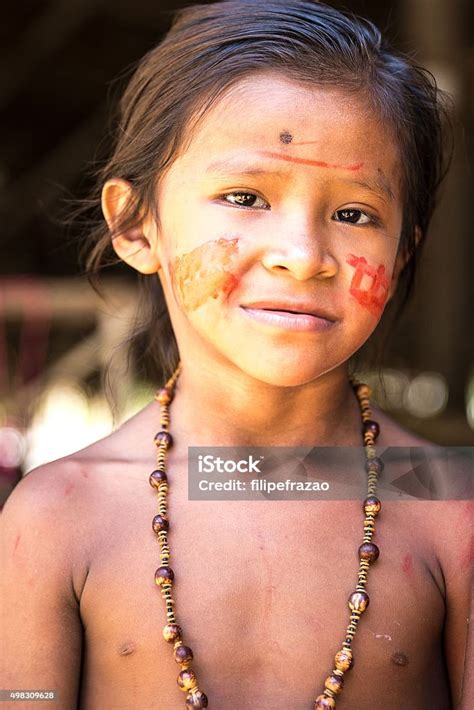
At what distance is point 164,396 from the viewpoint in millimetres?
1452

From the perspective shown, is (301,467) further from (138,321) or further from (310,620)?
(138,321)

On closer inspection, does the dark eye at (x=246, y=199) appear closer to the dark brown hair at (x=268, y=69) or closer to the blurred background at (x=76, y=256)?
the dark brown hair at (x=268, y=69)

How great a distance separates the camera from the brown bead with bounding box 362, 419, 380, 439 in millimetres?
1432

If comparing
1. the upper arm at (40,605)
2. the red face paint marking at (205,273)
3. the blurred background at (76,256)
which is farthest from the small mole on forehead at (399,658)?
the blurred background at (76,256)

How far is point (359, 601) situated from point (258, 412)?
310mm

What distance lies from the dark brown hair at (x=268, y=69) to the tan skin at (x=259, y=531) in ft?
0.14

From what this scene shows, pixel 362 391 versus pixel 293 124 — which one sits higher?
pixel 293 124

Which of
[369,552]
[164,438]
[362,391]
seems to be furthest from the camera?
[362,391]

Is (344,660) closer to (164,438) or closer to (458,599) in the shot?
(458,599)

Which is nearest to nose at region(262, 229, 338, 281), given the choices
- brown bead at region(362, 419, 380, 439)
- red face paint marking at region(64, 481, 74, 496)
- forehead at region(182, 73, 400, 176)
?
forehead at region(182, 73, 400, 176)

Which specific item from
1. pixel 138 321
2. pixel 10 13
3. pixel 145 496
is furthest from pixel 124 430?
pixel 10 13

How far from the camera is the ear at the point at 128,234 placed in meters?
1.42

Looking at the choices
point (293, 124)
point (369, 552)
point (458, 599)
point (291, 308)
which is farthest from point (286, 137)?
point (458, 599)

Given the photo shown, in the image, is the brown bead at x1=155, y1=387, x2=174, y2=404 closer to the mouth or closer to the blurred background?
the mouth
